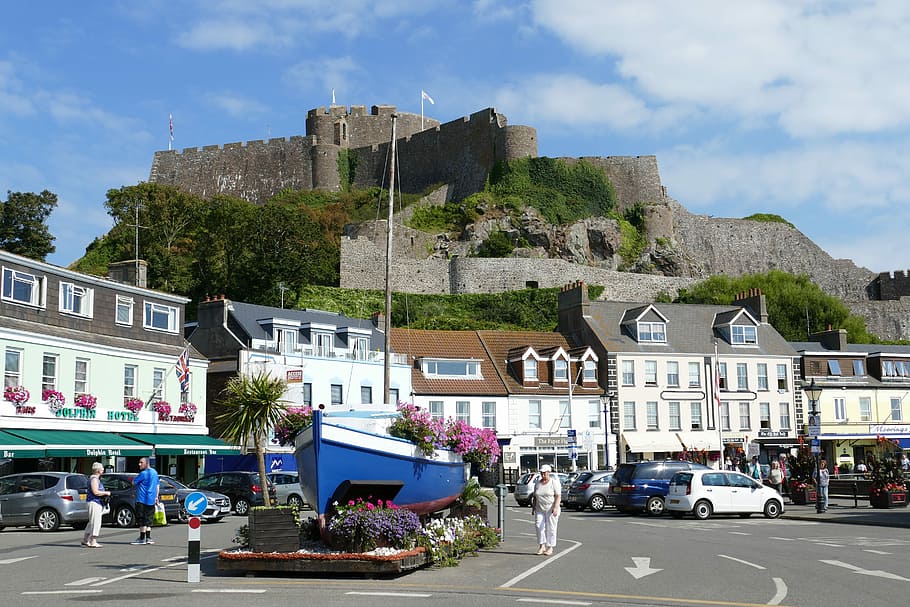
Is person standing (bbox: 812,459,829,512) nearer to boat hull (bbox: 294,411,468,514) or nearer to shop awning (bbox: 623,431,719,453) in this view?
boat hull (bbox: 294,411,468,514)

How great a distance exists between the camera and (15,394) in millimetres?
30547

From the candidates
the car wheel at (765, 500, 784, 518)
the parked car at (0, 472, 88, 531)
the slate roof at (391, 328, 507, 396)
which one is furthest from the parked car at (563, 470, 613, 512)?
the parked car at (0, 472, 88, 531)

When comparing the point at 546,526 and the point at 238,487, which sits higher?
the point at 238,487

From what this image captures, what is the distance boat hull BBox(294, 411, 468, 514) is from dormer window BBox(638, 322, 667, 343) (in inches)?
1505

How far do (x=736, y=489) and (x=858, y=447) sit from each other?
32.2 metres

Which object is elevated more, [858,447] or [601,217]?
[601,217]

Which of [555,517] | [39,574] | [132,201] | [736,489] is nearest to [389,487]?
[555,517]

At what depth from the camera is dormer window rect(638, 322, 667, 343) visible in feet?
179

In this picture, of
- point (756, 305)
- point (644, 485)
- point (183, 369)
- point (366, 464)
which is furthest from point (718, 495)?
point (756, 305)

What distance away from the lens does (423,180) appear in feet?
329

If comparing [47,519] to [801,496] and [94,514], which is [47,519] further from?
[801,496]

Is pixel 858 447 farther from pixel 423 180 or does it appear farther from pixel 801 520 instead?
pixel 423 180

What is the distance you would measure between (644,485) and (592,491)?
355cm

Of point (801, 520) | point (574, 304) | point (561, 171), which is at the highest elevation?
point (561, 171)
